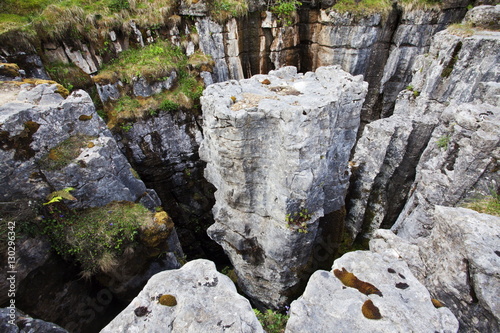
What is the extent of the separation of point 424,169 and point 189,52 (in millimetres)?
18664

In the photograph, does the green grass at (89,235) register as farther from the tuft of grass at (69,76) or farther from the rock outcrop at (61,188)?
the tuft of grass at (69,76)

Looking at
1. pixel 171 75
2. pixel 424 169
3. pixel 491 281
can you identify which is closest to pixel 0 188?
pixel 171 75

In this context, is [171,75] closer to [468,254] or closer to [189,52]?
[189,52]

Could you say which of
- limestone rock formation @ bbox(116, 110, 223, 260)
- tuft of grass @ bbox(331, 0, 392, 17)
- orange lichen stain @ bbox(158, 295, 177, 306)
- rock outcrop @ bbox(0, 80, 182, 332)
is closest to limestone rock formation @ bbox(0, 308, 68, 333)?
rock outcrop @ bbox(0, 80, 182, 332)

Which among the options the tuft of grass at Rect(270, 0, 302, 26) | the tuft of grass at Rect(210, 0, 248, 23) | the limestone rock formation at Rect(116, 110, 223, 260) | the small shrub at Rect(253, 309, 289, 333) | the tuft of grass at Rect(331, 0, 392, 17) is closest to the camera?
the small shrub at Rect(253, 309, 289, 333)

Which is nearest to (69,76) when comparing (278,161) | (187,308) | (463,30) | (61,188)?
(61,188)

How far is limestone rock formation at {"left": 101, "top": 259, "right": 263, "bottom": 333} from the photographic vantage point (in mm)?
5289

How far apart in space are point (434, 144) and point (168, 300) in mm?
12800

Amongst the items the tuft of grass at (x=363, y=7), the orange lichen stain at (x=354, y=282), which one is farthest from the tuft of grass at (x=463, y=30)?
the orange lichen stain at (x=354, y=282)

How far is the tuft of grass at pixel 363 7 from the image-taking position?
22109 mm

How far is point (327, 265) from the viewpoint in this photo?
15.6 metres

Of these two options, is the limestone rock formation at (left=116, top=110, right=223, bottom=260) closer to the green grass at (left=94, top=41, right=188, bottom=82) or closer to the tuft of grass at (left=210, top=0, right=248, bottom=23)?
the green grass at (left=94, top=41, right=188, bottom=82)

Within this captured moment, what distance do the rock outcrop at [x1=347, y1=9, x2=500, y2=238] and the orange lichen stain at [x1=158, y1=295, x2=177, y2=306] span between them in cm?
1094

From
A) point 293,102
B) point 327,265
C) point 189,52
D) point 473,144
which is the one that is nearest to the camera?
point 473,144
